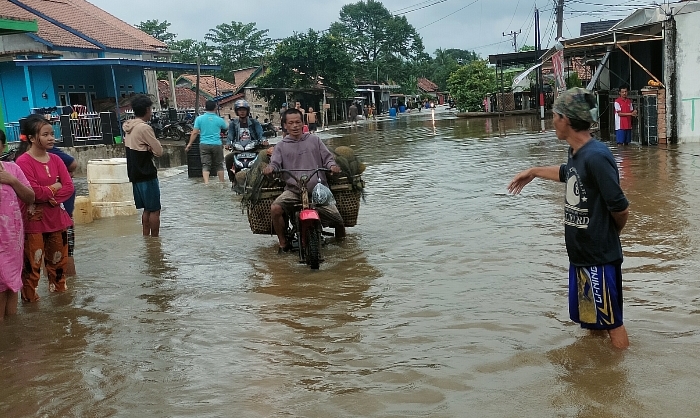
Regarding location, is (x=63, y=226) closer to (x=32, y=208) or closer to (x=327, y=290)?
(x=32, y=208)

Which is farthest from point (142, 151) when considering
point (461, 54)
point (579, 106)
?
point (461, 54)

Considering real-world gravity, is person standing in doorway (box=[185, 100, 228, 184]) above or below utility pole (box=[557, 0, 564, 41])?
below

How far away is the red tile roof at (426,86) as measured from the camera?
3931 inches

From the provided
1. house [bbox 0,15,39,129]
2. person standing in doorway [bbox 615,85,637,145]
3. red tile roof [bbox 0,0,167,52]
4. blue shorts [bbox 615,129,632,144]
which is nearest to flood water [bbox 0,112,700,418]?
house [bbox 0,15,39,129]

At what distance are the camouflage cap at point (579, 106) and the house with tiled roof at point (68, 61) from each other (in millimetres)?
21095

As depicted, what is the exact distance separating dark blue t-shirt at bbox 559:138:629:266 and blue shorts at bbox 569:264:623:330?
2.3 inches

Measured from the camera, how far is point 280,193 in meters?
7.56

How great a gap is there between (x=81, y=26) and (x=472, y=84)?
79.5 feet

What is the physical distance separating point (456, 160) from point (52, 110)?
1400cm

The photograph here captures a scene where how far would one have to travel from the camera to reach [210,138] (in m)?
13.8

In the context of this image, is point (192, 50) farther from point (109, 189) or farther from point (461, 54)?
point (461, 54)

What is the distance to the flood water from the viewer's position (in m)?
3.82

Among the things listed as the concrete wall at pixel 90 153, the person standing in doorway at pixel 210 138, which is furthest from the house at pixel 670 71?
the concrete wall at pixel 90 153

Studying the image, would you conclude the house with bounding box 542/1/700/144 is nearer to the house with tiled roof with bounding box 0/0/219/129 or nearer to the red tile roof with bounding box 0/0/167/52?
the house with tiled roof with bounding box 0/0/219/129
